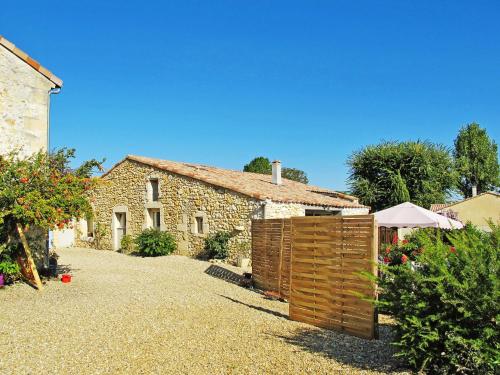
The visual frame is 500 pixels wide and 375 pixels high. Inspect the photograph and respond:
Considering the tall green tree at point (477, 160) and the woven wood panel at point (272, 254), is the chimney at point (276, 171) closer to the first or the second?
the woven wood panel at point (272, 254)

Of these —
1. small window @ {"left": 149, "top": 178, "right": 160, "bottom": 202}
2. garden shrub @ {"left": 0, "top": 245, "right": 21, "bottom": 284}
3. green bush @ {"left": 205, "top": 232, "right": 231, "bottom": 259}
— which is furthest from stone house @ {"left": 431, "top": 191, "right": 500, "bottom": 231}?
garden shrub @ {"left": 0, "top": 245, "right": 21, "bottom": 284}

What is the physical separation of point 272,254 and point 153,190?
10680 mm

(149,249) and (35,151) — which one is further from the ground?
(35,151)

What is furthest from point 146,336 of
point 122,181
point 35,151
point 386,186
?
point 386,186

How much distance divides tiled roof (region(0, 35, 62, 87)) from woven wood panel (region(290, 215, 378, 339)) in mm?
7997

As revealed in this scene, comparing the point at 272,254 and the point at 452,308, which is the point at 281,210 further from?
the point at 452,308

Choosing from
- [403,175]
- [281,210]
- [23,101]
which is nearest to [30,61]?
[23,101]

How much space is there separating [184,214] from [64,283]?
7.93 m

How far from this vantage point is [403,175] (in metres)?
30.2

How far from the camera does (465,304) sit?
434cm

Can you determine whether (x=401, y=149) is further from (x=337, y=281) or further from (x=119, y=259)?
(x=337, y=281)

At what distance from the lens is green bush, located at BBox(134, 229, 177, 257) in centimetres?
1777

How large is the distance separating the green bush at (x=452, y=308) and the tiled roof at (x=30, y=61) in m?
10.3

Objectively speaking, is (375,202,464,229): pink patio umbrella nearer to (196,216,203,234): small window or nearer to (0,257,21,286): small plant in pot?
(196,216,203,234): small window
